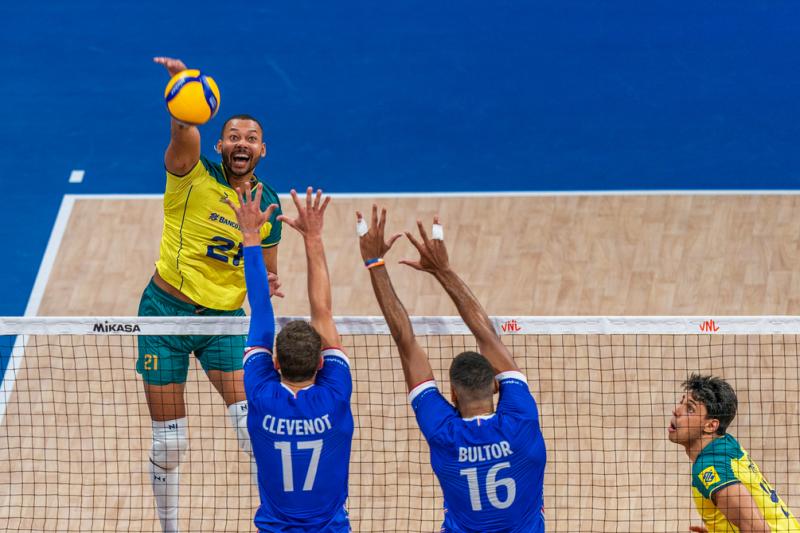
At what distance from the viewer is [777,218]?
15.6 metres

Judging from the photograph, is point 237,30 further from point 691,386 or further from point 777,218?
point 691,386

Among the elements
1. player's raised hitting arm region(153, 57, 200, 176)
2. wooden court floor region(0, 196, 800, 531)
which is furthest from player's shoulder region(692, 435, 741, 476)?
player's raised hitting arm region(153, 57, 200, 176)

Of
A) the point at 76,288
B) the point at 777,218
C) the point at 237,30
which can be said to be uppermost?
the point at 237,30

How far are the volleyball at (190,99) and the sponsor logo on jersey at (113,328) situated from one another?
165 cm

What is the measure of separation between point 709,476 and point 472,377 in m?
2.07

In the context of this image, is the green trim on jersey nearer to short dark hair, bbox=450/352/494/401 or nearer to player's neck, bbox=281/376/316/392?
player's neck, bbox=281/376/316/392

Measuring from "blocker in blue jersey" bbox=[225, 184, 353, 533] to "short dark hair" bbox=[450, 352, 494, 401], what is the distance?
2.46 ft

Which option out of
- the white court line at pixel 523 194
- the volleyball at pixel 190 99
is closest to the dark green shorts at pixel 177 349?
the volleyball at pixel 190 99

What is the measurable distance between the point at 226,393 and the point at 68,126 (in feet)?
29.9

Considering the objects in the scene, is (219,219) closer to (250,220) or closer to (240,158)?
(240,158)

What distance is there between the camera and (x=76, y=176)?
1680cm

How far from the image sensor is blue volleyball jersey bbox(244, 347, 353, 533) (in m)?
7.18

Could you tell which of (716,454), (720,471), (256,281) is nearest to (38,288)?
(256,281)

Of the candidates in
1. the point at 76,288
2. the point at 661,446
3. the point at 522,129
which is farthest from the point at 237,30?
the point at 661,446
